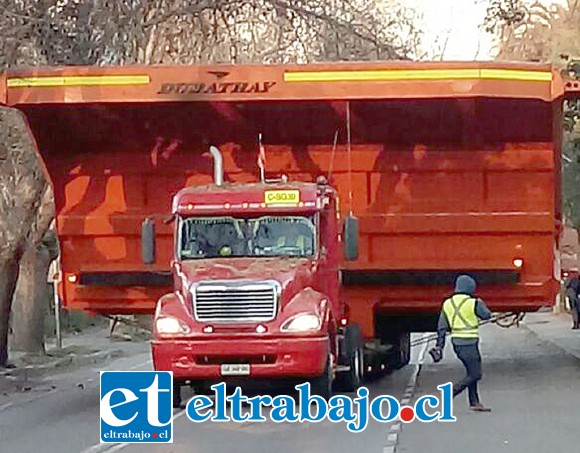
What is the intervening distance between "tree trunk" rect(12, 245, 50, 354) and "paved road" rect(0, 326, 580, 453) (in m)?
7.37

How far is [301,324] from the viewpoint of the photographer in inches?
678

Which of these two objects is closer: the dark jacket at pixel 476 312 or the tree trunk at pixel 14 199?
the dark jacket at pixel 476 312

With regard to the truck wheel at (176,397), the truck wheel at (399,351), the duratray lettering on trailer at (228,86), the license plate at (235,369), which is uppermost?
the duratray lettering on trailer at (228,86)

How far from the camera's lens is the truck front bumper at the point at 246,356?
17.1 metres

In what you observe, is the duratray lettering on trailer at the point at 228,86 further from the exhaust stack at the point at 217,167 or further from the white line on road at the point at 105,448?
the white line on road at the point at 105,448

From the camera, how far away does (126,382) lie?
1225cm

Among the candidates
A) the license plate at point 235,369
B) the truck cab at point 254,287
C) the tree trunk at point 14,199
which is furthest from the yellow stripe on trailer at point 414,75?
the tree trunk at point 14,199

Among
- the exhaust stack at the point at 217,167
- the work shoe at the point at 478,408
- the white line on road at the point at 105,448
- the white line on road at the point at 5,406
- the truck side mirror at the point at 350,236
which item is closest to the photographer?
the white line on road at the point at 105,448

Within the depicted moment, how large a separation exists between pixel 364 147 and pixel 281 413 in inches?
165

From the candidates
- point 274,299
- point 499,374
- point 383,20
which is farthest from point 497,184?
point 383,20

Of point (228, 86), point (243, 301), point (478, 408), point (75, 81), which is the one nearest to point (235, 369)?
point (243, 301)

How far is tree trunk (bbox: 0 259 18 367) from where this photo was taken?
27312mm

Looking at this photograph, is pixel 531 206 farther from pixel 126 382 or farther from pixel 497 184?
pixel 126 382

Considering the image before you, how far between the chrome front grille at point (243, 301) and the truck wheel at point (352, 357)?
82.2 inches
